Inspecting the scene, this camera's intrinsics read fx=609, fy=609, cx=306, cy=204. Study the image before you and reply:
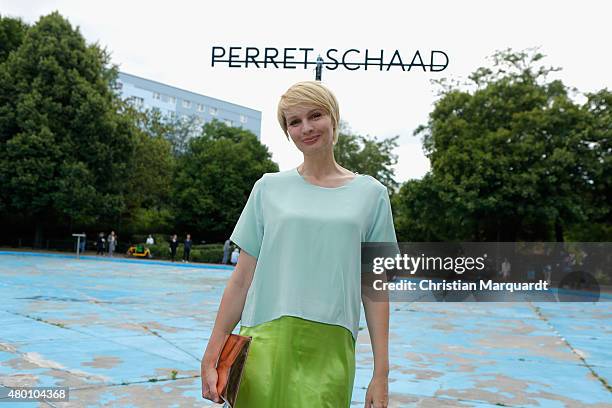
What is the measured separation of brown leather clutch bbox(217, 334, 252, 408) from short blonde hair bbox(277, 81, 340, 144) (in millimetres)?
727

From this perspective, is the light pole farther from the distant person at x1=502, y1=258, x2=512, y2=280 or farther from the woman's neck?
the distant person at x1=502, y1=258, x2=512, y2=280

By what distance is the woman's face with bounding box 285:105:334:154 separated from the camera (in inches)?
74.9

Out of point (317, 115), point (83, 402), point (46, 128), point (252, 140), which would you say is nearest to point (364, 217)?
point (317, 115)

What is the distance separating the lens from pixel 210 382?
1866 mm

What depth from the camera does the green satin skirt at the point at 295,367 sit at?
1.76 metres

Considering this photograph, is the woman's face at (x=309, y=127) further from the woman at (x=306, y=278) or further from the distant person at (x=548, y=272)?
the distant person at (x=548, y=272)

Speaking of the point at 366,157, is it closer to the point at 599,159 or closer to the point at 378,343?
the point at 599,159

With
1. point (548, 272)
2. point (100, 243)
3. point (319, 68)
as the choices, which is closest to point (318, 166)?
point (319, 68)

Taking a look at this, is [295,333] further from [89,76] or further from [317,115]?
[89,76]

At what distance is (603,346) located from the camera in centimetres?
891

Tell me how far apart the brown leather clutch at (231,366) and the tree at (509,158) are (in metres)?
22.9

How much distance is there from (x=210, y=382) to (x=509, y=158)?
23.9 metres

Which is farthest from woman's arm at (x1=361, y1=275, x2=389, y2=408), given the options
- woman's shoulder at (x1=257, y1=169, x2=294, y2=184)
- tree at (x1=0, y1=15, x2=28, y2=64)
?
tree at (x1=0, y1=15, x2=28, y2=64)

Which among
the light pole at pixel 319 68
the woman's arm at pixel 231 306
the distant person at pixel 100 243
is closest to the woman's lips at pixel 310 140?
the woman's arm at pixel 231 306
